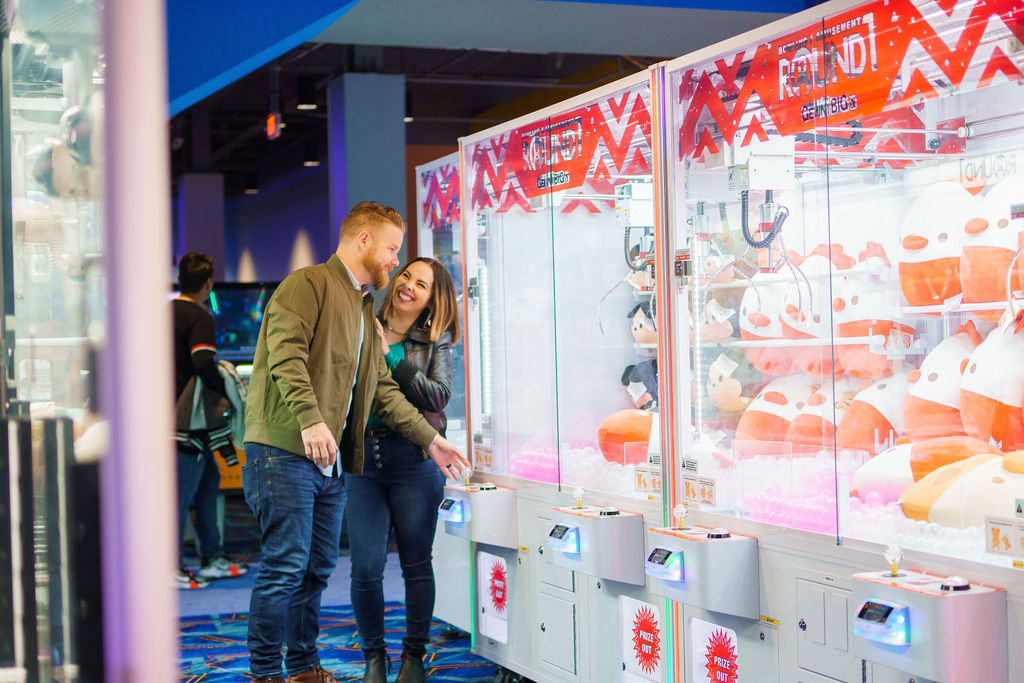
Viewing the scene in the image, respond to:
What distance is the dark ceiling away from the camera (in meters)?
8.92

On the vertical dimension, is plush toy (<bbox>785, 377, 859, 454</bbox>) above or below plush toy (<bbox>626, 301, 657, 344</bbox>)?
below

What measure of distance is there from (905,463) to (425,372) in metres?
1.77

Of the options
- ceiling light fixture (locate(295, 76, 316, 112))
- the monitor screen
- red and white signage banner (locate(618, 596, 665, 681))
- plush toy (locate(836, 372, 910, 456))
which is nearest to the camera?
plush toy (locate(836, 372, 910, 456))

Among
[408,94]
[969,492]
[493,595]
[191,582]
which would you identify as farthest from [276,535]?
[408,94]

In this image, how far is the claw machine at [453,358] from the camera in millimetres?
4258

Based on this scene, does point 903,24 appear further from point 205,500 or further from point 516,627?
point 205,500

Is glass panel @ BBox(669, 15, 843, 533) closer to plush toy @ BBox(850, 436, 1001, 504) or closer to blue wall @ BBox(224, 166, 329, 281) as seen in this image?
plush toy @ BBox(850, 436, 1001, 504)

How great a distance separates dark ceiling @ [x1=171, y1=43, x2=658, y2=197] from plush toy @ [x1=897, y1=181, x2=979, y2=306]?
204 inches

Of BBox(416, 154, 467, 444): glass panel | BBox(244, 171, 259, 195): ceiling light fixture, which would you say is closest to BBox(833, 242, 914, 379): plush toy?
BBox(416, 154, 467, 444): glass panel

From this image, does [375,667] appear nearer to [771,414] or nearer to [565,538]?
[565,538]

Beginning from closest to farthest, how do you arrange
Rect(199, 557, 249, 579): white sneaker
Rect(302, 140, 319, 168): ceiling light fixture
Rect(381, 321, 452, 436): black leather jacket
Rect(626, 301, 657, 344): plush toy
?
1. Rect(626, 301, 657, 344): plush toy
2. Rect(381, 321, 452, 436): black leather jacket
3. Rect(199, 557, 249, 579): white sneaker
4. Rect(302, 140, 319, 168): ceiling light fixture

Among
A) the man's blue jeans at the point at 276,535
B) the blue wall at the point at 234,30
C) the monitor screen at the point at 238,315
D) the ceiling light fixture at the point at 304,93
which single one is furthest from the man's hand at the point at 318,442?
the ceiling light fixture at the point at 304,93

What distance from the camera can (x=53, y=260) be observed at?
1.35 metres

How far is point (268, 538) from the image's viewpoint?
3.16 meters
